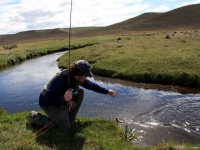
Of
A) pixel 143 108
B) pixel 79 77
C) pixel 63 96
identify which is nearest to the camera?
pixel 79 77

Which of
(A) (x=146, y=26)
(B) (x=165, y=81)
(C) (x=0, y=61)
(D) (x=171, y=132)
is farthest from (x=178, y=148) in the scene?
(A) (x=146, y=26)

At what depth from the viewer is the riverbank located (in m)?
8.54

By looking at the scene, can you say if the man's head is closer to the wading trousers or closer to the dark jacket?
the dark jacket

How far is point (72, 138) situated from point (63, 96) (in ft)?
4.59

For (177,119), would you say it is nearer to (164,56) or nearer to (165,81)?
(165,81)

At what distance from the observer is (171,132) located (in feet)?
38.7

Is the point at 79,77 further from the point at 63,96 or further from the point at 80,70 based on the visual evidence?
the point at 63,96

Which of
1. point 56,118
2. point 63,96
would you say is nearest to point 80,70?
point 63,96

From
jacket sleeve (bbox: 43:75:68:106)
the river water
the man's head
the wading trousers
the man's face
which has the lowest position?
the river water

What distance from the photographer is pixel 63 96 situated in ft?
29.4

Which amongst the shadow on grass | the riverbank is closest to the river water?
the riverbank

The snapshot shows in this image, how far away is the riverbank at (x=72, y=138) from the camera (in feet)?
28.0

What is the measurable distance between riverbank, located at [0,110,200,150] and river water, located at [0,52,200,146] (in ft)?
4.83

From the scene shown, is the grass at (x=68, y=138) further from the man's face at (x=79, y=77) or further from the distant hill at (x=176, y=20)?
the distant hill at (x=176, y=20)
